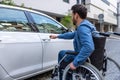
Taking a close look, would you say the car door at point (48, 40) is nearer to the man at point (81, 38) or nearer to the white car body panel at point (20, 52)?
the white car body panel at point (20, 52)

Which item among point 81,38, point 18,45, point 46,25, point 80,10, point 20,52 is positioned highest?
point 80,10

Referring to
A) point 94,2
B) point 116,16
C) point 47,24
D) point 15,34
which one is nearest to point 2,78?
point 15,34

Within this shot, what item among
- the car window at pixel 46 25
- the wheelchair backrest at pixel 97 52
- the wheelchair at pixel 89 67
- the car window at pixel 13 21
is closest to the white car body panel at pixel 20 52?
the car window at pixel 13 21

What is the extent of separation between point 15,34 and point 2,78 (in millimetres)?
697

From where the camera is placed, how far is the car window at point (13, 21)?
3.91 meters

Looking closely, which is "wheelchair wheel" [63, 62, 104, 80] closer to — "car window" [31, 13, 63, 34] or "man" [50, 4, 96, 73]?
"man" [50, 4, 96, 73]

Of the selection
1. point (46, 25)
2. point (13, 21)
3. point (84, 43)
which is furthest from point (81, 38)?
point (46, 25)

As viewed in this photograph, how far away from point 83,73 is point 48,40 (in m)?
1.45

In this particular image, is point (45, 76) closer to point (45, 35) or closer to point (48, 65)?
Result: point (48, 65)

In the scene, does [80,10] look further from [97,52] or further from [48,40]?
[48,40]

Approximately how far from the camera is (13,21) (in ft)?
13.7

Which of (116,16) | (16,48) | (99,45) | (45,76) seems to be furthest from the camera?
(116,16)

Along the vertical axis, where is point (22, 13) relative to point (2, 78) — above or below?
above

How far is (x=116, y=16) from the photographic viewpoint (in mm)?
66875
